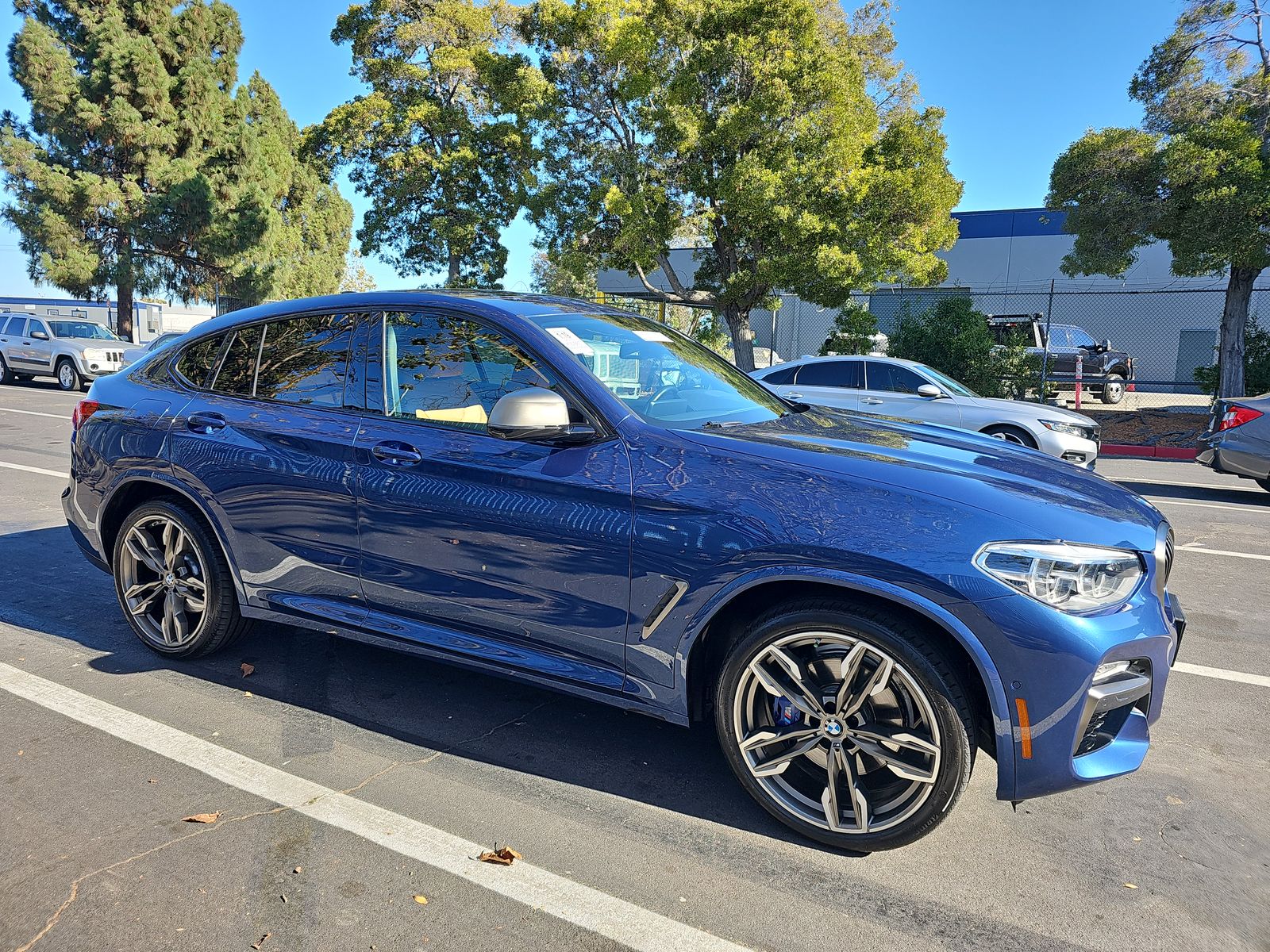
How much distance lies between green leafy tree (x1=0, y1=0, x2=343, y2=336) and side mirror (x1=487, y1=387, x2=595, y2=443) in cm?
3418

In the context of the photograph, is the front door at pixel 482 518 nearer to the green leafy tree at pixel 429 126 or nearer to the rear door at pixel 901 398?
the rear door at pixel 901 398

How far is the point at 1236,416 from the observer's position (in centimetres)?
942

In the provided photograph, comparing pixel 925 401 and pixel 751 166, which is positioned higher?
pixel 751 166

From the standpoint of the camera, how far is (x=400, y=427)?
3586mm

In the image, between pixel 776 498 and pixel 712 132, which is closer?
pixel 776 498

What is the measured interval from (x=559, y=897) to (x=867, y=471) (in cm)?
155

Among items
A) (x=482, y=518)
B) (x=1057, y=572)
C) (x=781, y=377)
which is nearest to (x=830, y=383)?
(x=781, y=377)

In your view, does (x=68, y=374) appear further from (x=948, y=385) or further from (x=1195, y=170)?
(x=1195, y=170)

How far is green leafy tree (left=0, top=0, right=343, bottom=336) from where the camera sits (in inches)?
1225

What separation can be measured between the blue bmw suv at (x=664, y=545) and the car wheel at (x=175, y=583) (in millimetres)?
14

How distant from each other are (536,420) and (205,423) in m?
1.90

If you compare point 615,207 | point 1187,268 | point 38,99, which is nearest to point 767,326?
point 615,207

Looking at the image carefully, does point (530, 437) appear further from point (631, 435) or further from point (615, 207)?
point (615, 207)

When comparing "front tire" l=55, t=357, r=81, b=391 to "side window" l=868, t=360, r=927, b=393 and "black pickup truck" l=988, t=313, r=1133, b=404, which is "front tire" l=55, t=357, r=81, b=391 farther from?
"black pickup truck" l=988, t=313, r=1133, b=404
